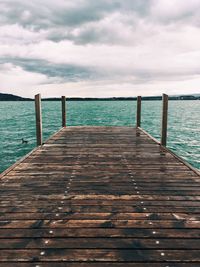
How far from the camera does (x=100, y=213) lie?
4.44m

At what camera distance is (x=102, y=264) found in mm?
3195

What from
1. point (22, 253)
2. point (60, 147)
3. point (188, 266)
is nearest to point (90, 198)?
point (22, 253)

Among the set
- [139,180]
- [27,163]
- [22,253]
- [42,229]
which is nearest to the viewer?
[22,253]

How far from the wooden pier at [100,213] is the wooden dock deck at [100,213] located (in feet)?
0.04

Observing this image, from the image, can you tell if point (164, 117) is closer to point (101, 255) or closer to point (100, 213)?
point (100, 213)

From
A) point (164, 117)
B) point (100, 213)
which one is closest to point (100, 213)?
point (100, 213)

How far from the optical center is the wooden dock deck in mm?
3361

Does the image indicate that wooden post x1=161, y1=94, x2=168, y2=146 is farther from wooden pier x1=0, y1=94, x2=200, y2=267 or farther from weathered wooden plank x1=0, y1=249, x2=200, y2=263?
weathered wooden plank x1=0, y1=249, x2=200, y2=263

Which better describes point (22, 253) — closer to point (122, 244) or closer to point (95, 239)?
point (95, 239)

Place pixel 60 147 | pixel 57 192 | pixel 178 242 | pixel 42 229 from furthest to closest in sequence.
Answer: pixel 60 147
pixel 57 192
pixel 42 229
pixel 178 242

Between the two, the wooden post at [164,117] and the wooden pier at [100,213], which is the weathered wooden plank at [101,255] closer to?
the wooden pier at [100,213]

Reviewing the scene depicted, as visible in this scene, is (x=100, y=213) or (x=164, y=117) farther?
(x=164, y=117)

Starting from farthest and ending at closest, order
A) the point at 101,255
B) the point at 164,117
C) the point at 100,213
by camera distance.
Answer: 1. the point at 164,117
2. the point at 100,213
3. the point at 101,255

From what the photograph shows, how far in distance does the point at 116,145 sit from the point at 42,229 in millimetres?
6579
